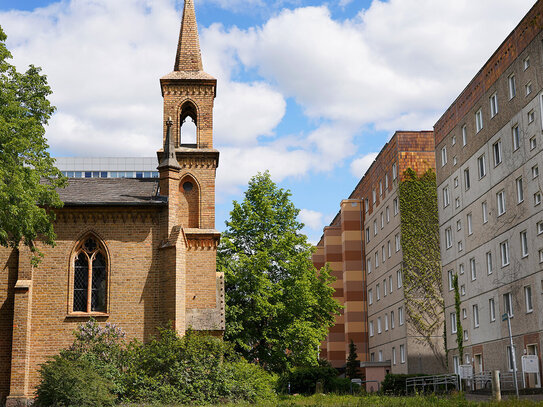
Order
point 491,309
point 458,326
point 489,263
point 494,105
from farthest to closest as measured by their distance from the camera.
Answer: point 458,326, point 489,263, point 491,309, point 494,105

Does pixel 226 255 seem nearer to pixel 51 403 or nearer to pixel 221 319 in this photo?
pixel 221 319

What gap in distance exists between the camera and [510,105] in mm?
34781

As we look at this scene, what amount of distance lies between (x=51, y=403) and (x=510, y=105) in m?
25.6

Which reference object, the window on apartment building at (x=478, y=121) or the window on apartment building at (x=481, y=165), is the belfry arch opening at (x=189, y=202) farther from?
the window on apartment building at (x=478, y=121)

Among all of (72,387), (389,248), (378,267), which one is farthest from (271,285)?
(378,267)

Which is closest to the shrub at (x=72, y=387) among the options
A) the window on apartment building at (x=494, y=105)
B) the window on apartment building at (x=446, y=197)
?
the window on apartment building at (x=494, y=105)

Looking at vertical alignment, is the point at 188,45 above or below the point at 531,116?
above

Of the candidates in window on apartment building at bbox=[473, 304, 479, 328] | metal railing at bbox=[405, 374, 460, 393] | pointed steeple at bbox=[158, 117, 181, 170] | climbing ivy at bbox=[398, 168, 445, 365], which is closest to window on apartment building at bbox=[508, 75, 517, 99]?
window on apartment building at bbox=[473, 304, 479, 328]

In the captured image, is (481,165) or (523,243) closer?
(523,243)

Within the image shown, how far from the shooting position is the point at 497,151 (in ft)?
122

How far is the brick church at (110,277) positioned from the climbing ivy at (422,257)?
1016 inches

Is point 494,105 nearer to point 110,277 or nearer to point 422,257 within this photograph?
point 422,257

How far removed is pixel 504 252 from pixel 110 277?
20.7 meters

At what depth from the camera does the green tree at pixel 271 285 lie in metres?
35.9
